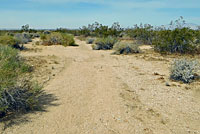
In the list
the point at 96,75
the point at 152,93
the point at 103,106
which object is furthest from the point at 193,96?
the point at 96,75

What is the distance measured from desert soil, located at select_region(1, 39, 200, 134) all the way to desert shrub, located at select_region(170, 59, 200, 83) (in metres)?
0.42

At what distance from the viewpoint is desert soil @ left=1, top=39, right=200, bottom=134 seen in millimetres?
4598

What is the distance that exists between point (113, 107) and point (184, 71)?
4.46 meters

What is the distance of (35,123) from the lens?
4684 mm

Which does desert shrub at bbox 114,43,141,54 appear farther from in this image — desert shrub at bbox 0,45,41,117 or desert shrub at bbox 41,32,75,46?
desert shrub at bbox 0,45,41,117

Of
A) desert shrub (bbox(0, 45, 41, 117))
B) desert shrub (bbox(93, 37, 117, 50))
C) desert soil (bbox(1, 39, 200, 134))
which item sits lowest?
desert soil (bbox(1, 39, 200, 134))

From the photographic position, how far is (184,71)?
8.55m

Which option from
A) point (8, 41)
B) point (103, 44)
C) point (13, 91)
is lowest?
point (13, 91)

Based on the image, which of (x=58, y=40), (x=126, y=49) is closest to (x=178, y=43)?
(x=126, y=49)

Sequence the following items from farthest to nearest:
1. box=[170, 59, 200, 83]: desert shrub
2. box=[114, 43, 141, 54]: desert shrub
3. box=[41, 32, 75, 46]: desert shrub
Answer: box=[41, 32, 75, 46]: desert shrub → box=[114, 43, 141, 54]: desert shrub → box=[170, 59, 200, 83]: desert shrub

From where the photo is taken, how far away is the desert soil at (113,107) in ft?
15.1

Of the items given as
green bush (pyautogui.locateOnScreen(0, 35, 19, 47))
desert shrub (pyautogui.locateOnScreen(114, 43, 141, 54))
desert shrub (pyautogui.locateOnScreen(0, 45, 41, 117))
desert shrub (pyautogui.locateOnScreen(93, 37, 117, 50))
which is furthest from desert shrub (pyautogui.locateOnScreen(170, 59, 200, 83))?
green bush (pyautogui.locateOnScreen(0, 35, 19, 47))

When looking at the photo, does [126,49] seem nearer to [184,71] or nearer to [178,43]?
[178,43]

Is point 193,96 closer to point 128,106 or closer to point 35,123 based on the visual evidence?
point 128,106
